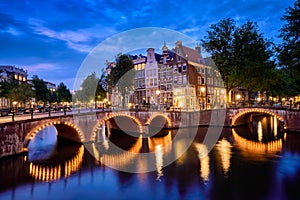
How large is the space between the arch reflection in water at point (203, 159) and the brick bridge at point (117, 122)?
1130 centimetres

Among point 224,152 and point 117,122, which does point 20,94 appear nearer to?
point 117,122

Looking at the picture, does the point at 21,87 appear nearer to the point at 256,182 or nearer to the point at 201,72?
the point at 201,72

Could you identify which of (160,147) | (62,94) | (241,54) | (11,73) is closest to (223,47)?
(241,54)

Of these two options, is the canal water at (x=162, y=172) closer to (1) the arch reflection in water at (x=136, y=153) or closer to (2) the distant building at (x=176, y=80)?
(1) the arch reflection in water at (x=136, y=153)

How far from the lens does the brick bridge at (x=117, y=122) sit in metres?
21.2

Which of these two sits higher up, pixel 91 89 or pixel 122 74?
pixel 122 74

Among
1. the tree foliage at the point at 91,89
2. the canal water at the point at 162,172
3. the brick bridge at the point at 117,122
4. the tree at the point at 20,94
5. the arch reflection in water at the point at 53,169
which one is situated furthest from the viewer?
the tree foliage at the point at 91,89

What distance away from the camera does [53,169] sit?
19.2m

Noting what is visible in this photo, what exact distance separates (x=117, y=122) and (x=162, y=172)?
24.3 meters

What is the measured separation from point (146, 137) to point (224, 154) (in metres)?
14.1

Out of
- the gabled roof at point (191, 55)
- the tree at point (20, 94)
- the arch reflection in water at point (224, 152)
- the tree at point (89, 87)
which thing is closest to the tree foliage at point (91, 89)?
the tree at point (89, 87)

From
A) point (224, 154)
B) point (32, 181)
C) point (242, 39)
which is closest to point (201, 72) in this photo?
point (242, 39)

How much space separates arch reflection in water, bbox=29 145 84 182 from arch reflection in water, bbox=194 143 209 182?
1153cm

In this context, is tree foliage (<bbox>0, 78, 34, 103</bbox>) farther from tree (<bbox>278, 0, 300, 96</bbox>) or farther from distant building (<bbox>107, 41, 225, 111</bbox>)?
tree (<bbox>278, 0, 300, 96</bbox>)
